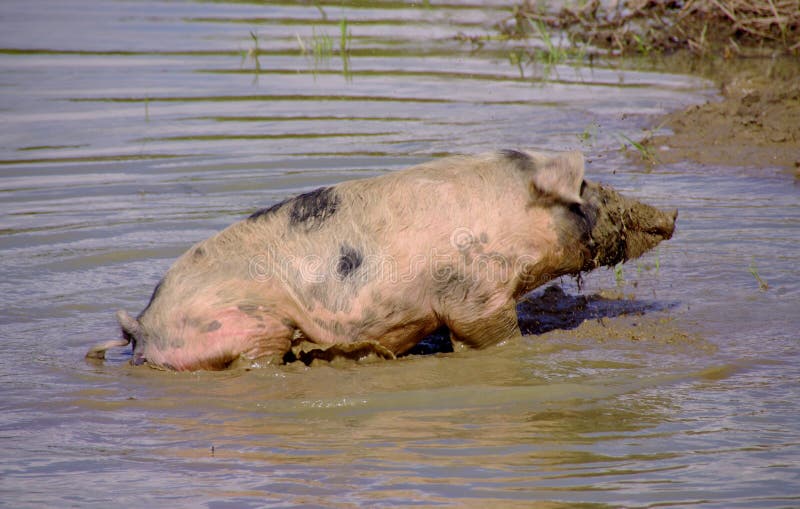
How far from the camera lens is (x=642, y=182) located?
8.95 meters

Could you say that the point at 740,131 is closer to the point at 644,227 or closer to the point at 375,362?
the point at 644,227

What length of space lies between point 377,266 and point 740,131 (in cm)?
564

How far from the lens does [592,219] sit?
19.2 feet

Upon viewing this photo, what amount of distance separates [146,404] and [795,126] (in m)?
7.02

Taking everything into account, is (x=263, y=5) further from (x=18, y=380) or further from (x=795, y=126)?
(x=18, y=380)

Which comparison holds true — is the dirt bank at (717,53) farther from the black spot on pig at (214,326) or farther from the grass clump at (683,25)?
the black spot on pig at (214,326)

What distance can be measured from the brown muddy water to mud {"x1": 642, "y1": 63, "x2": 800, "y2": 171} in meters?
0.33

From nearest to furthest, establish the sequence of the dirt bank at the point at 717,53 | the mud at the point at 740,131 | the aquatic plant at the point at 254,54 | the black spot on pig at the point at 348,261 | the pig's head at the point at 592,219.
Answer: the black spot on pig at the point at 348,261 < the pig's head at the point at 592,219 < the mud at the point at 740,131 < the dirt bank at the point at 717,53 < the aquatic plant at the point at 254,54

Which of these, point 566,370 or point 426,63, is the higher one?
point 426,63

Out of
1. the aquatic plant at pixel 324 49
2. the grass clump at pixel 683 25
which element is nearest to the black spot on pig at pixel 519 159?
the aquatic plant at pixel 324 49

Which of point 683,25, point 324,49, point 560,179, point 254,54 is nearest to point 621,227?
point 560,179

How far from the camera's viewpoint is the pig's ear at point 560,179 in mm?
5637

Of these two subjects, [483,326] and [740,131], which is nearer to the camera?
[483,326]

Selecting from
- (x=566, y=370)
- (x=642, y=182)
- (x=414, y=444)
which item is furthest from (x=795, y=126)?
(x=414, y=444)
